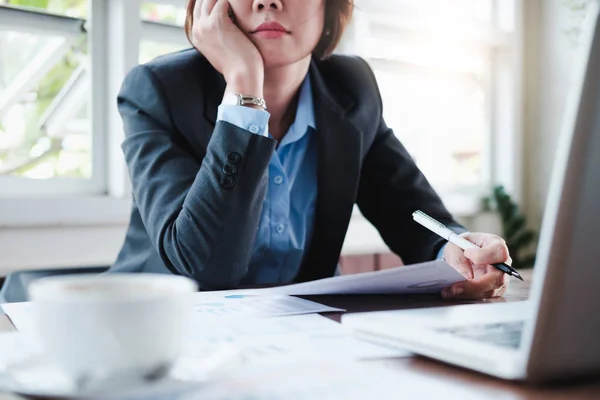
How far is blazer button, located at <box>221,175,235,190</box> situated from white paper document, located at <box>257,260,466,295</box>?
0.18 metres

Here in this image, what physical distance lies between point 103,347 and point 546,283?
26cm

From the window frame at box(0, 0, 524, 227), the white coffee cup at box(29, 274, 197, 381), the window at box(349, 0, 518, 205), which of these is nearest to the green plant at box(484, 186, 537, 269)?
the window at box(349, 0, 518, 205)

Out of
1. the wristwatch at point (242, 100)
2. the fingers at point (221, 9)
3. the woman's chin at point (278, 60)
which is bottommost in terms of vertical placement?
the wristwatch at point (242, 100)

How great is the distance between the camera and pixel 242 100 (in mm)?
1101

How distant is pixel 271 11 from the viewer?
1.22 meters

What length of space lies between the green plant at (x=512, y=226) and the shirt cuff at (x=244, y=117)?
2502 millimetres

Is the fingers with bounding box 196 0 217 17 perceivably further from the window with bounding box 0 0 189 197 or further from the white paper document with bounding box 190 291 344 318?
the window with bounding box 0 0 189 197

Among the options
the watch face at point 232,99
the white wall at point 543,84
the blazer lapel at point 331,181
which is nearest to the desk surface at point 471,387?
the watch face at point 232,99

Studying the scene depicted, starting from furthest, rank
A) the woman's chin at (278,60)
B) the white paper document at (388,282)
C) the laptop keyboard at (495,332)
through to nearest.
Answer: the woman's chin at (278,60) → the white paper document at (388,282) → the laptop keyboard at (495,332)

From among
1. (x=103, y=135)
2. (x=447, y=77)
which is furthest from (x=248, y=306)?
(x=447, y=77)

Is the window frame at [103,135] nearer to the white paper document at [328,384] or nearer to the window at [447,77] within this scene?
the window at [447,77]

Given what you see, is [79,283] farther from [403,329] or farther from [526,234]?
[526,234]

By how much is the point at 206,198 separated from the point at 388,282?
0.30 metres

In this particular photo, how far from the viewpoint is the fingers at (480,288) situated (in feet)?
2.88
